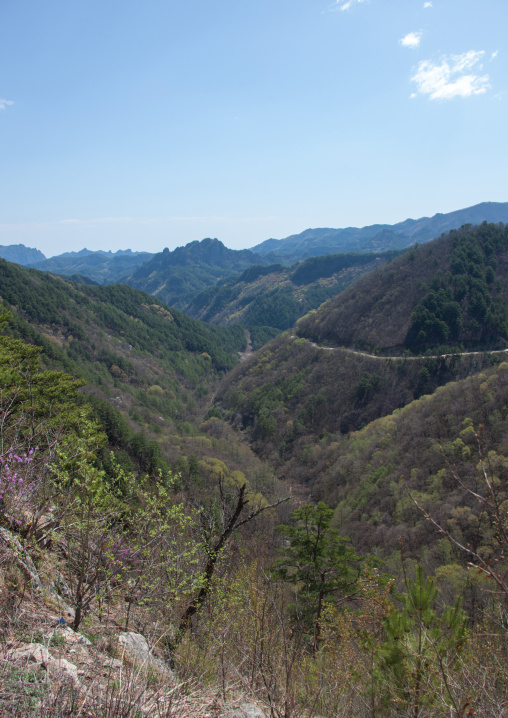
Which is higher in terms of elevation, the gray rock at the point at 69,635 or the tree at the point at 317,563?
the gray rock at the point at 69,635

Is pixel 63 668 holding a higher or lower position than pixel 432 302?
lower

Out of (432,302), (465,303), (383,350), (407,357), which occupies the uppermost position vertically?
(432,302)

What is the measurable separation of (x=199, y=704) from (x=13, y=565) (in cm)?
406

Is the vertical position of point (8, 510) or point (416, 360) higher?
point (8, 510)

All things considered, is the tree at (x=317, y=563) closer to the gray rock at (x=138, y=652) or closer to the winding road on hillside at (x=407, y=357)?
the gray rock at (x=138, y=652)

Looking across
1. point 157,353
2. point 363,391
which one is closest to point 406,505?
point 363,391

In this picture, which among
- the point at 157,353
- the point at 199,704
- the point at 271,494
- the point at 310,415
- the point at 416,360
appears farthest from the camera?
the point at 157,353

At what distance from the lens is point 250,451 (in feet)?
239

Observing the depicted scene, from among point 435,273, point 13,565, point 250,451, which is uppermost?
point 435,273

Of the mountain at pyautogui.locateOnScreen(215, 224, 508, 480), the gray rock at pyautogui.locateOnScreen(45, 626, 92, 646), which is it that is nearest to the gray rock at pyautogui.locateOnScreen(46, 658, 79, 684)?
the gray rock at pyautogui.locateOnScreen(45, 626, 92, 646)

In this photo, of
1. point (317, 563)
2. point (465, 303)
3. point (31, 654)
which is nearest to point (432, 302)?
point (465, 303)

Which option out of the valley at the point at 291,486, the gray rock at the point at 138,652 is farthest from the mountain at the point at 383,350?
the gray rock at the point at 138,652

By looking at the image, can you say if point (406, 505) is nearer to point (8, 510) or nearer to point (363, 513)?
point (363, 513)

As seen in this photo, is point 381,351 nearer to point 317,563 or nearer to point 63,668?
point 317,563
